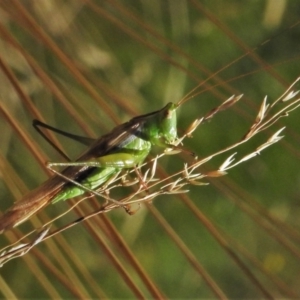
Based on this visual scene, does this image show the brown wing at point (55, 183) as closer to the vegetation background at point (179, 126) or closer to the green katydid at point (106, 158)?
the green katydid at point (106, 158)

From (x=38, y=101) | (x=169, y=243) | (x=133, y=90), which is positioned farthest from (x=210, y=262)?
(x=38, y=101)

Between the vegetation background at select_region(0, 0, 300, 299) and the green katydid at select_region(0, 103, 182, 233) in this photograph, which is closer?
the green katydid at select_region(0, 103, 182, 233)

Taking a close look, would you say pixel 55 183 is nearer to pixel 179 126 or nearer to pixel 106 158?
pixel 106 158

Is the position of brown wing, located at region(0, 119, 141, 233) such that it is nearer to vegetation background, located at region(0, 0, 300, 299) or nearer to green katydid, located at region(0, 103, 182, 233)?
green katydid, located at region(0, 103, 182, 233)

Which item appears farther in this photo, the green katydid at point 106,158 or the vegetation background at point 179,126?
the vegetation background at point 179,126

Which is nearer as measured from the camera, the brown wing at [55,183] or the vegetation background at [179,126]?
the brown wing at [55,183]

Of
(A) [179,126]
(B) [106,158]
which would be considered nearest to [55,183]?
(B) [106,158]

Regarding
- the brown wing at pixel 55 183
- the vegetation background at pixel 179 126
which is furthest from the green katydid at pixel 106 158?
the vegetation background at pixel 179 126

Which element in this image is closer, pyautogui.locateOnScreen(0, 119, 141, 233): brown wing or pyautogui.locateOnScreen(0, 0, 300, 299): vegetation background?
pyautogui.locateOnScreen(0, 119, 141, 233): brown wing

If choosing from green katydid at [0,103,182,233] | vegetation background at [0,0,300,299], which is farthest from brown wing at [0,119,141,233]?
vegetation background at [0,0,300,299]
